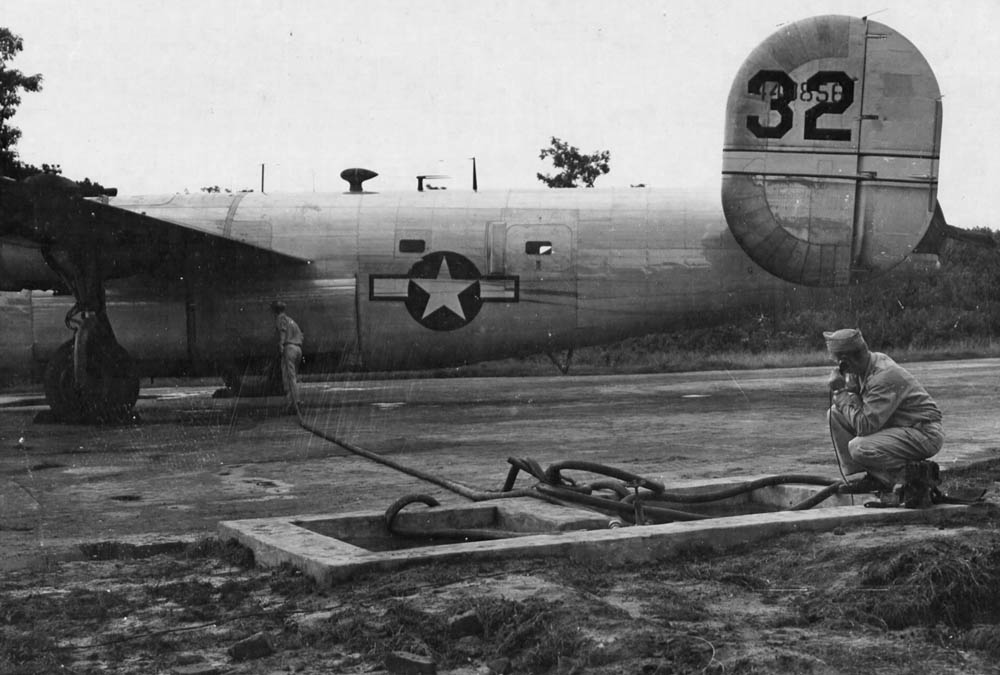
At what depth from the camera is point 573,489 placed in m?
8.59

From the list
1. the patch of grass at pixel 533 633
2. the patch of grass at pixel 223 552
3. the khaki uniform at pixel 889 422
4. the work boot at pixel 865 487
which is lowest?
the patch of grass at pixel 223 552

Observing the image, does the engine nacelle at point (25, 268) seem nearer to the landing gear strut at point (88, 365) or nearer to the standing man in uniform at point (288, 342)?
the landing gear strut at point (88, 365)

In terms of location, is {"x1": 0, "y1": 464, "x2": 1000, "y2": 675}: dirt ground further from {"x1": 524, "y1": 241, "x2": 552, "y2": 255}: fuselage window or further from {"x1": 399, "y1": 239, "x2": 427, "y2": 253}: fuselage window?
{"x1": 399, "y1": 239, "x2": 427, "y2": 253}: fuselage window

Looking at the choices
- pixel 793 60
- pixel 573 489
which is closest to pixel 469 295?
pixel 793 60

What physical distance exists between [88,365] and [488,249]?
669 cm

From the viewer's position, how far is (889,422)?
8.32 m

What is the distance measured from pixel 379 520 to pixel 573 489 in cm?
147

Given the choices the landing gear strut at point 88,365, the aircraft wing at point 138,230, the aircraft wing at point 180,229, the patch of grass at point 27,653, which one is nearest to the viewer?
the patch of grass at point 27,653

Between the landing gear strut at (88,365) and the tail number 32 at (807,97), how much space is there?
10381 mm

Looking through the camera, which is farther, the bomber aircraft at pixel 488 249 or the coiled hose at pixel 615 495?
the bomber aircraft at pixel 488 249

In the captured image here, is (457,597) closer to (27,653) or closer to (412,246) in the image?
(27,653)

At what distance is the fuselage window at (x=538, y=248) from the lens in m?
19.2

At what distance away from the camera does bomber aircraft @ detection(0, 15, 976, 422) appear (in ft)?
54.8

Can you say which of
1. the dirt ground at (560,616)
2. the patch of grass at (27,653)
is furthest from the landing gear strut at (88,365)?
the patch of grass at (27,653)
